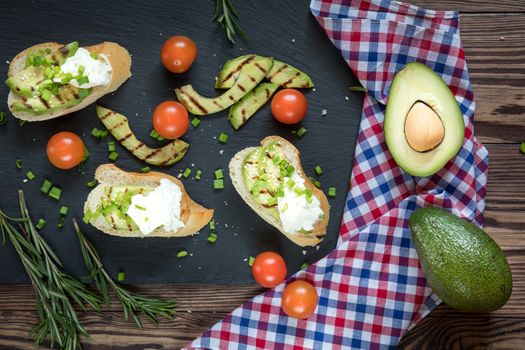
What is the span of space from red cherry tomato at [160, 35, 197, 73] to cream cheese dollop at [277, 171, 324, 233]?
0.62 m

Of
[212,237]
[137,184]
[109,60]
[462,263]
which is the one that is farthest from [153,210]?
[462,263]

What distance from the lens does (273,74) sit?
2.83 meters

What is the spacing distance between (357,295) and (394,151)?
0.62m

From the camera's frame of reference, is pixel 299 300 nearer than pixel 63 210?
Yes

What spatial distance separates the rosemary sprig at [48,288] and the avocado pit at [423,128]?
1.43 meters

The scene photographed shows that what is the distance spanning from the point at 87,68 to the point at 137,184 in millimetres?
506

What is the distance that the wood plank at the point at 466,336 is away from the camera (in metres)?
2.85

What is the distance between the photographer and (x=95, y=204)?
2848 millimetres

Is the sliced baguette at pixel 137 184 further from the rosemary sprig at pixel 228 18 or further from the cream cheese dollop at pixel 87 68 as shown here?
the rosemary sprig at pixel 228 18

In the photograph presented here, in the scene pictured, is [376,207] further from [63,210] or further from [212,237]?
[63,210]

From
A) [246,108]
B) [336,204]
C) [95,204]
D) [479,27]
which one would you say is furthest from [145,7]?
[479,27]

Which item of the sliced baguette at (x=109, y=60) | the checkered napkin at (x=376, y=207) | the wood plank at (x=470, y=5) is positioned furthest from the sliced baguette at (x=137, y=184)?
the wood plank at (x=470, y=5)

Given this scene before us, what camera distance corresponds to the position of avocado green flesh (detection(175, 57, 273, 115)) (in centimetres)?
280

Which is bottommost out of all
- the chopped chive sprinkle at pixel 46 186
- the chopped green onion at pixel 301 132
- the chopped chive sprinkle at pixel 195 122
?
the chopped chive sprinkle at pixel 46 186
